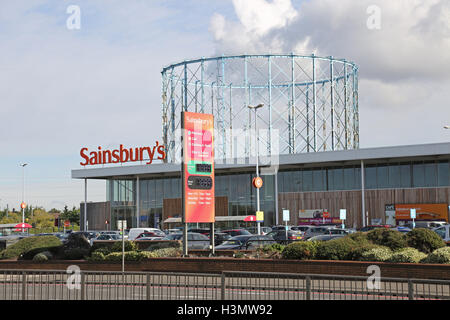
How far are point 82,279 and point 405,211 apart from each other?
53.4m

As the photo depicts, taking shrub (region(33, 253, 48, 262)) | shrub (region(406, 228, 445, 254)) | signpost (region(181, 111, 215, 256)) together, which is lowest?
shrub (region(33, 253, 48, 262))

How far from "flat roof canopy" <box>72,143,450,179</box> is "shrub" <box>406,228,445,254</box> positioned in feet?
Result: 121

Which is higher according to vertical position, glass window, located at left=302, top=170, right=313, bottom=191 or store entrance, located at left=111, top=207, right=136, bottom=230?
glass window, located at left=302, top=170, right=313, bottom=191

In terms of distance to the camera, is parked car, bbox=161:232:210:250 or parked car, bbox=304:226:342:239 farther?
parked car, bbox=304:226:342:239

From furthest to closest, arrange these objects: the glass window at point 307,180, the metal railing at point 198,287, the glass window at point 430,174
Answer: the glass window at point 307,180 → the glass window at point 430,174 → the metal railing at point 198,287

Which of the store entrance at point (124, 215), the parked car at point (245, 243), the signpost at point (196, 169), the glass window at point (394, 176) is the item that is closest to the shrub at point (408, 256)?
the parked car at point (245, 243)

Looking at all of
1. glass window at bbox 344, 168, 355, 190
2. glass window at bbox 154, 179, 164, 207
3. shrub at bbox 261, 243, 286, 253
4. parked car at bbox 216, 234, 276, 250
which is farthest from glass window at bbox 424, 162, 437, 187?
shrub at bbox 261, 243, 286, 253

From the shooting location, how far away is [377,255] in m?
24.6

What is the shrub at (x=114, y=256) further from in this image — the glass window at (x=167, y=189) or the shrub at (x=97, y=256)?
the glass window at (x=167, y=189)

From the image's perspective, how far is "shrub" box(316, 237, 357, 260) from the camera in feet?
83.9

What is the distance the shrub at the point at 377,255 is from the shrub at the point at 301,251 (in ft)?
6.49

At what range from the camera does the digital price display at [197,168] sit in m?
29.9

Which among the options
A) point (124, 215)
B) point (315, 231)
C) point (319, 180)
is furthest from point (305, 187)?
point (315, 231)

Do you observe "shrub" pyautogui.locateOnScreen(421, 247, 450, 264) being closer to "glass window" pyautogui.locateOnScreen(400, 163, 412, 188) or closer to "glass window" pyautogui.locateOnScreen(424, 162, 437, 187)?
"glass window" pyautogui.locateOnScreen(424, 162, 437, 187)
